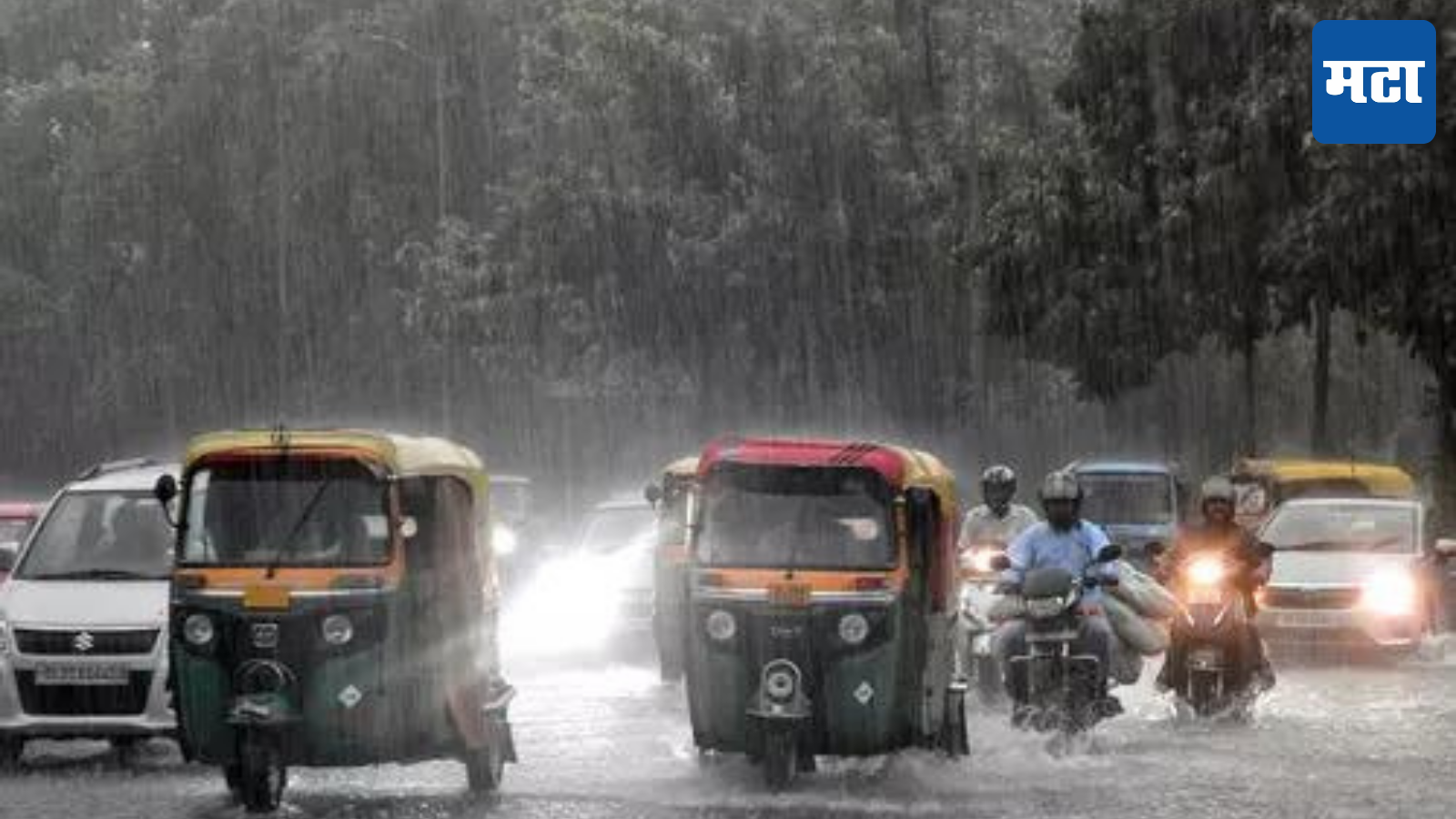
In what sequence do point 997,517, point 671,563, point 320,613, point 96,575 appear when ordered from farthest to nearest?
point 671,563, point 997,517, point 96,575, point 320,613

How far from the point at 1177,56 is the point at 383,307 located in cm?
2210

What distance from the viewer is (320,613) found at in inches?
553

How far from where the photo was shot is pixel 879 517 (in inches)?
599

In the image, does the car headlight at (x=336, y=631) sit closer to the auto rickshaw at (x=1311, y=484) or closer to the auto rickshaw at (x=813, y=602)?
the auto rickshaw at (x=813, y=602)

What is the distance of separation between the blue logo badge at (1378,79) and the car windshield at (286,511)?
18973 mm

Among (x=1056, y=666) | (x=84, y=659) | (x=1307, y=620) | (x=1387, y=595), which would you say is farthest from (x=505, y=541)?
(x=1056, y=666)

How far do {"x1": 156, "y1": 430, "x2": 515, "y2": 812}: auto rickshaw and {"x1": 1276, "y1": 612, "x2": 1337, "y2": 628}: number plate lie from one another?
10.8 meters

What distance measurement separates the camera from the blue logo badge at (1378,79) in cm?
3094

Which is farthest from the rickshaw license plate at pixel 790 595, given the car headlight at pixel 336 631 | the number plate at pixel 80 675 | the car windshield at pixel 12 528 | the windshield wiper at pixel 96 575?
the car windshield at pixel 12 528

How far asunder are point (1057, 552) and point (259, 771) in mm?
5402

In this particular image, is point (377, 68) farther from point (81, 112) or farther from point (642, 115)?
point (642, 115)

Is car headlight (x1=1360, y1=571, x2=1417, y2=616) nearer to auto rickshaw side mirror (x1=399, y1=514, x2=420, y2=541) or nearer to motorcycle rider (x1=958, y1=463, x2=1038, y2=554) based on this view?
motorcycle rider (x1=958, y1=463, x2=1038, y2=554)

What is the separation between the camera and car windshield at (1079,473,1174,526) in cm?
3244

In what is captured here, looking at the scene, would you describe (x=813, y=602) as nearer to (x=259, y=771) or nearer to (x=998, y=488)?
(x=259, y=771)
